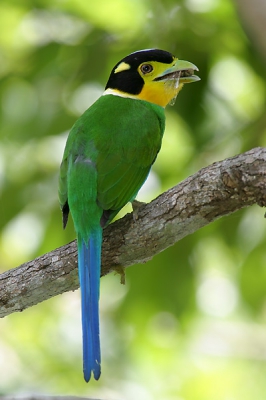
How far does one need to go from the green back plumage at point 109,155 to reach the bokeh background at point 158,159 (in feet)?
2.25

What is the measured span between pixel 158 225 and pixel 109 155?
55 cm

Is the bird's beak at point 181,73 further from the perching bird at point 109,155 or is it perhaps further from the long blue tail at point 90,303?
the long blue tail at point 90,303

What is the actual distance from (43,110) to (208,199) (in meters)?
1.92

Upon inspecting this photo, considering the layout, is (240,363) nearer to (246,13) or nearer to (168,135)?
(168,135)

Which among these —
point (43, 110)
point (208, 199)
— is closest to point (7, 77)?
point (43, 110)

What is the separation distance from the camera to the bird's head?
4246 mm

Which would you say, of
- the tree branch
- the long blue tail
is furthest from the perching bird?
the tree branch

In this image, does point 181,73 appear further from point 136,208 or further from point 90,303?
point 90,303

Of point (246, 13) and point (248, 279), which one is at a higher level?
point (246, 13)

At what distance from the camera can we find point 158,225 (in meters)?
3.27

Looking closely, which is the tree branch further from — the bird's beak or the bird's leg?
the bird's beak

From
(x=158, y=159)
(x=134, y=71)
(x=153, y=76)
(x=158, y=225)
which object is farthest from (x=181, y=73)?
(x=158, y=225)

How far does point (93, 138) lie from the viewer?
12.3ft

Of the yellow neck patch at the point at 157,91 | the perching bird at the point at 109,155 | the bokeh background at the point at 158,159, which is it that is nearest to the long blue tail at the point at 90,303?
the perching bird at the point at 109,155
